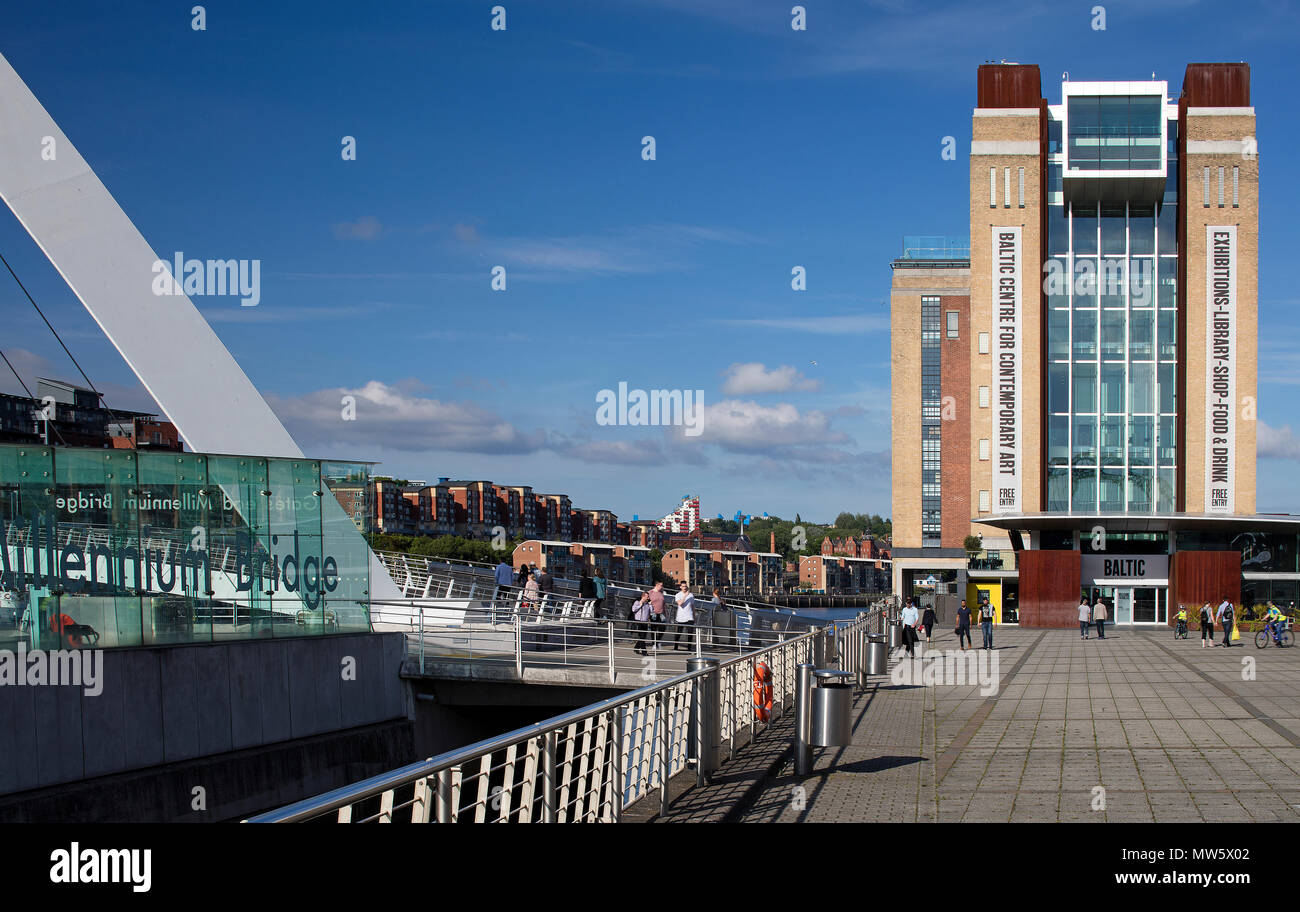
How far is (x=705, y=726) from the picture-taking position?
352 inches

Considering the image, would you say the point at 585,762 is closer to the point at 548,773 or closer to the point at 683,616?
the point at 548,773

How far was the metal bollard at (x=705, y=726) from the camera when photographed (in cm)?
880

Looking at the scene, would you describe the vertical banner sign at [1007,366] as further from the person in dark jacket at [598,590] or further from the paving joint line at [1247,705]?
the person in dark jacket at [598,590]

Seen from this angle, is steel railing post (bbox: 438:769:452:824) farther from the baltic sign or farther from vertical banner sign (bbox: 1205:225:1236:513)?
vertical banner sign (bbox: 1205:225:1236:513)

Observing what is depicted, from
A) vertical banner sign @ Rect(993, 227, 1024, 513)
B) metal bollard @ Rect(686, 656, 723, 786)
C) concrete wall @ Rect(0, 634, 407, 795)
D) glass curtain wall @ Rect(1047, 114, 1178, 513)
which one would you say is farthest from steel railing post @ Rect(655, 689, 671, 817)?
glass curtain wall @ Rect(1047, 114, 1178, 513)

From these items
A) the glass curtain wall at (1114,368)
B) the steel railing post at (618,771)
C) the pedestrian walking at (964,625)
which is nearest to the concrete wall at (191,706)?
the steel railing post at (618,771)

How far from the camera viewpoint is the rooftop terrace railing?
425cm

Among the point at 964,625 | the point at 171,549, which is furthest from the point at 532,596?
the point at 964,625

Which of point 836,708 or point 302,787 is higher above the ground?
point 836,708

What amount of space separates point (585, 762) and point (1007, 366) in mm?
50758

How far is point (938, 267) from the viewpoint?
62.2 meters
